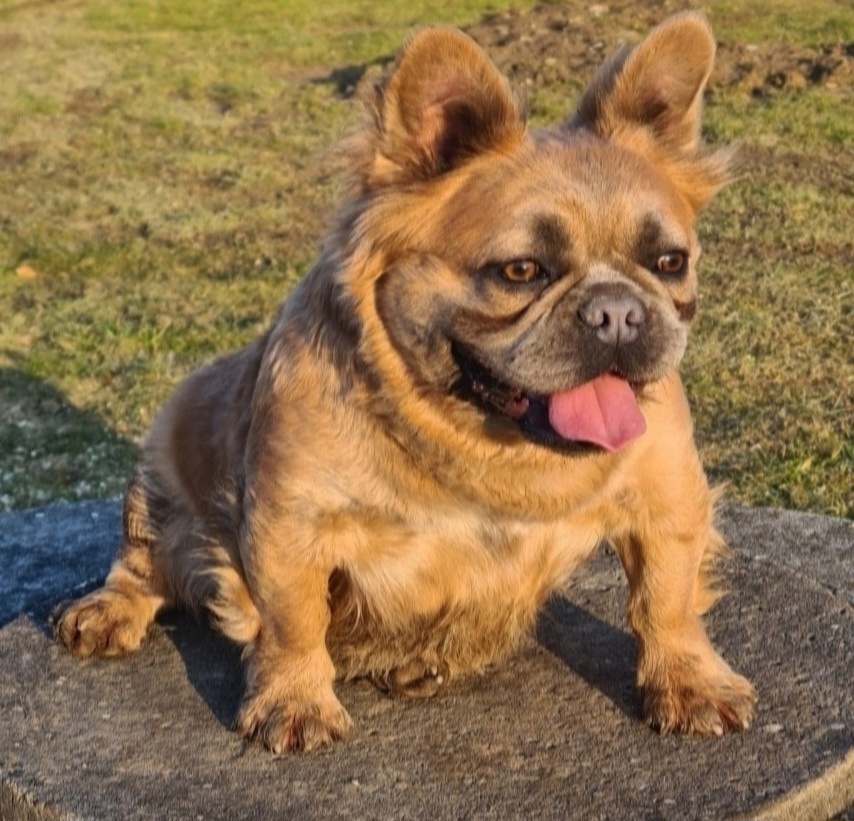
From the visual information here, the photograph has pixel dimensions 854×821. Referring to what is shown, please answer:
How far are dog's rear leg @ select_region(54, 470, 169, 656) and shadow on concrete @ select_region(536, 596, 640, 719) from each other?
1.29 meters

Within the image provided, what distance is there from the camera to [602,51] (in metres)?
16.7

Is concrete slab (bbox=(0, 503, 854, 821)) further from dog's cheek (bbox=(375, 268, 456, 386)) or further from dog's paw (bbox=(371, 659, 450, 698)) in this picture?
dog's cheek (bbox=(375, 268, 456, 386))

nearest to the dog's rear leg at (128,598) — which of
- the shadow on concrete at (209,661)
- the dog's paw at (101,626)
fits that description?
the dog's paw at (101,626)

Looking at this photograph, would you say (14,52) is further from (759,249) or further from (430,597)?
(430,597)

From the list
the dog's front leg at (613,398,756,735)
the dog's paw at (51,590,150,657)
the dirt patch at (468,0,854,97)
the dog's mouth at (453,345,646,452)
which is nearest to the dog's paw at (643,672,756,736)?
the dog's front leg at (613,398,756,735)

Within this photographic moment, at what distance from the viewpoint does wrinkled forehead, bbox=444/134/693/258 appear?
3.42m

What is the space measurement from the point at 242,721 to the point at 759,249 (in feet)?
26.5

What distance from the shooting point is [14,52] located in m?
21.2

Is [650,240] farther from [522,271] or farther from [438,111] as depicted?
[438,111]

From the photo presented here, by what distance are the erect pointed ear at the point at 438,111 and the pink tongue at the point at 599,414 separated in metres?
0.68

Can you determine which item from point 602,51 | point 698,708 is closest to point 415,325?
point 698,708

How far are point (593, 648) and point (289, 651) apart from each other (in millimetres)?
1057

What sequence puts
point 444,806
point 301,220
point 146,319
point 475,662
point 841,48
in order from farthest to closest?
1. point 841,48
2. point 301,220
3. point 146,319
4. point 475,662
5. point 444,806

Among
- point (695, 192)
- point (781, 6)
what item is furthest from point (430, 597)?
point (781, 6)
